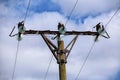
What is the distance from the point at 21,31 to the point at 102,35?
12.1ft

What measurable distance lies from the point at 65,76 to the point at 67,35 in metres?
2.09

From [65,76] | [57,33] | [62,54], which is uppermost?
[57,33]

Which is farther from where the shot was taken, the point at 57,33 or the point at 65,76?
the point at 57,33

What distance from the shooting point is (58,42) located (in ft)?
48.1

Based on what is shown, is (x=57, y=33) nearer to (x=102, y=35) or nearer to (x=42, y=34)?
(x=42, y=34)

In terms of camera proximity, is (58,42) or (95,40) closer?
(58,42)

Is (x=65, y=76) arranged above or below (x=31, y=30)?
below

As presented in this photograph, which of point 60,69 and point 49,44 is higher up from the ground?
point 49,44

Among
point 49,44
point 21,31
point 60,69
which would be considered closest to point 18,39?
point 21,31

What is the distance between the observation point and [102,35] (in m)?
15.8

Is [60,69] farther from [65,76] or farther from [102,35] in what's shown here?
[102,35]

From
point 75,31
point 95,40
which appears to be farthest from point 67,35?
point 95,40

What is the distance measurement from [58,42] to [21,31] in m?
1.71

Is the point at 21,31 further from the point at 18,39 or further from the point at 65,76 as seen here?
the point at 65,76
